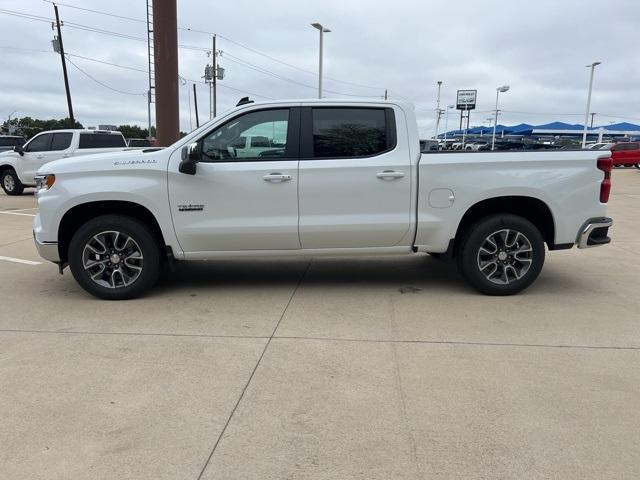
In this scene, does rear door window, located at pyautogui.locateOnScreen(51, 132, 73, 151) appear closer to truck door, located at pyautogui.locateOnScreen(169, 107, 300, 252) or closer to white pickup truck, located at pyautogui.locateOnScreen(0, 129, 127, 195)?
white pickup truck, located at pyautogui.locateOnScreen(0, 129, 127, 195)

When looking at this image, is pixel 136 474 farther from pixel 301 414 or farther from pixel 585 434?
pixel 585 434

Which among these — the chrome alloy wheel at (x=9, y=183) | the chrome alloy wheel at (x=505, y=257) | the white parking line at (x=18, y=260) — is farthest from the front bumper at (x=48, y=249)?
the chrome alloy wheel at (x=9, y=183)

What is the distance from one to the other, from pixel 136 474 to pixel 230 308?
2572 mm

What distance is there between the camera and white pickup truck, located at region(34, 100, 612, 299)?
5199 millimetres

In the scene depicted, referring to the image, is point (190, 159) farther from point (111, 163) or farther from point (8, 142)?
point (8, 142)

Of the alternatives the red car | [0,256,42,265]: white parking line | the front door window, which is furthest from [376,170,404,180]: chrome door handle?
the red car

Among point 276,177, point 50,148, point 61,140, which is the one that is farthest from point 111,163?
point 50,148

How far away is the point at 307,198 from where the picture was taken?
5.27 meters

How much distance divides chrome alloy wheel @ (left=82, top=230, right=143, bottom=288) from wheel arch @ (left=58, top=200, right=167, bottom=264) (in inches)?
10.0

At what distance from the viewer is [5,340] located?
430 cm

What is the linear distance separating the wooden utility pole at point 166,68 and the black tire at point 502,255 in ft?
31.9

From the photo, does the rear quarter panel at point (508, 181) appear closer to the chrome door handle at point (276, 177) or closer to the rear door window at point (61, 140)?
the chrome door handle at point (276, 177)

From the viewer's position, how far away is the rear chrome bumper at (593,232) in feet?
17.8

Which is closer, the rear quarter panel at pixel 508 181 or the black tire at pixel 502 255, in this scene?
the rear quarter panel at pixel 508 181
